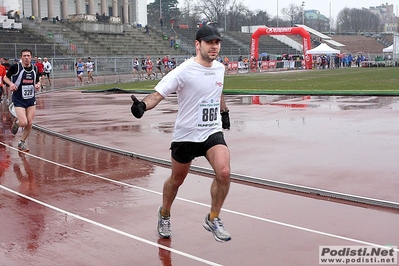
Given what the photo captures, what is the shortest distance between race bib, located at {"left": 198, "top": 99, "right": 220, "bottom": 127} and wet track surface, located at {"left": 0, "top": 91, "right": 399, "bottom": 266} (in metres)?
1.21

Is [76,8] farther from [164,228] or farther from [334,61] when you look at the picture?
[164,228]

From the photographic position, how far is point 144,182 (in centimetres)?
916

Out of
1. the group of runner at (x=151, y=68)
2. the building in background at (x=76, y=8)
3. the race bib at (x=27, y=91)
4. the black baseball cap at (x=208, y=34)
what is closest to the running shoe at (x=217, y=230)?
the black baseball cap at (x=208, y=34)

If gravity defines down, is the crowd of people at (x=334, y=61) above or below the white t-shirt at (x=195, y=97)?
above

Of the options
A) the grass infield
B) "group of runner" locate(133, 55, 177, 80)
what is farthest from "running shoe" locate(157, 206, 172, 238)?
"group of runner" locate(133, 55, 177, 80)

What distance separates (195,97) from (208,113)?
0.69 feet

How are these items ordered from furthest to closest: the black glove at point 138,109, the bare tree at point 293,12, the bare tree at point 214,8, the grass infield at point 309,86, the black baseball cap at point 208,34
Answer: the bare tree at point 293,12 < the bare tree at point 214,8 < the grass infield at point 309,86 < the black baseball cap at point 208,34 < the black glove at point 138,109

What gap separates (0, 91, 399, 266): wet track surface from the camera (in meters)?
6.02

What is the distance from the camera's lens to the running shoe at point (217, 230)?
587 cm

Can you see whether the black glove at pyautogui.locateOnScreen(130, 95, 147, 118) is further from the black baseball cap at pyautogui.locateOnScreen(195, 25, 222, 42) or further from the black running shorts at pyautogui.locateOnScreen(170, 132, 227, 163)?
the black baseball cap at pyautogui.locateOnScreen(195, 25, 222, 42)

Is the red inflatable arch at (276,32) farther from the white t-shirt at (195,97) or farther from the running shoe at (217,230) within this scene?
the running shoe at (217,230)

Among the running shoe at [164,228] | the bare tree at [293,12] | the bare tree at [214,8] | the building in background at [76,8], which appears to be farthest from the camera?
the bare tree at [293,12]

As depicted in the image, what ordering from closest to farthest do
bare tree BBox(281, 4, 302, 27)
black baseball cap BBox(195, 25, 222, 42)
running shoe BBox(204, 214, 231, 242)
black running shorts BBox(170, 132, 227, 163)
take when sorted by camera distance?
running shoe BBox(204, 214, 231, 242), black baseball cap BBox(195, 25, 222, 42), black running shorts BBox(170, 132, 227, 163), bare tree BBox(281, 4, 302, 27)

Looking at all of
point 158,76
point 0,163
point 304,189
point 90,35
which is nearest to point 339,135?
point 304,189
